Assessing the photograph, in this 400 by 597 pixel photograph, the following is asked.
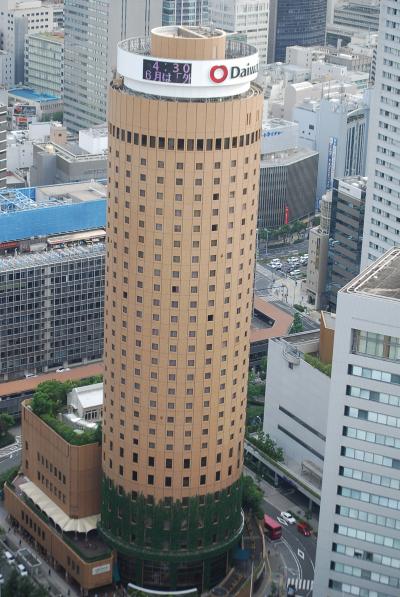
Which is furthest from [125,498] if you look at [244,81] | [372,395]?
[244,81]

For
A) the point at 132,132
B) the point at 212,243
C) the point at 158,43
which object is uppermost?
the point at 158,43

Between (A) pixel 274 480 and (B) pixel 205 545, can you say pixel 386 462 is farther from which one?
(A) pixel 274 480

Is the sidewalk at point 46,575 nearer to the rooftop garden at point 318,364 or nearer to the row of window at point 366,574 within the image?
the row of window at point 366,574

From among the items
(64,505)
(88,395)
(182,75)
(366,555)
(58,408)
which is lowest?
(64,505)

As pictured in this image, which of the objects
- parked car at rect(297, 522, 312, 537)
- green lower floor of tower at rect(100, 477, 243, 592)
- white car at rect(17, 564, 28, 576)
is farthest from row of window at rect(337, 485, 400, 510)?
white car at rect(17, 564, 28, 576)

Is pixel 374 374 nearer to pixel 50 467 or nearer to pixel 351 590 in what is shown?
pixel 351 590

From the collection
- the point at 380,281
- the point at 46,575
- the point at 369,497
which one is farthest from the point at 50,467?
the point at 380,281

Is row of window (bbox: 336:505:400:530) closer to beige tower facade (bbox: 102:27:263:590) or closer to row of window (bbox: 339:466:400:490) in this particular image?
row of window (bbox: 339:466:400:490)
